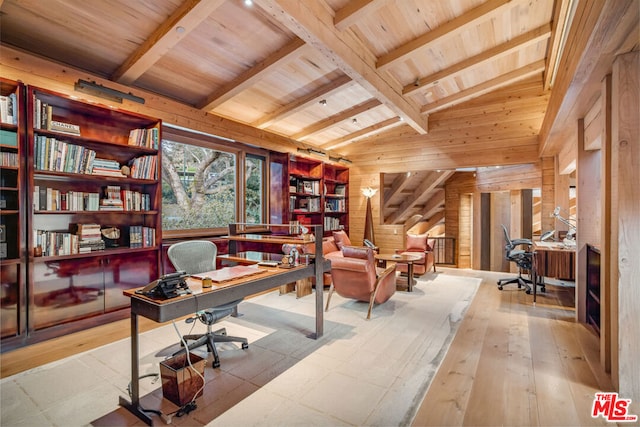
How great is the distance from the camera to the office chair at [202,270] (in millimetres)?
2469

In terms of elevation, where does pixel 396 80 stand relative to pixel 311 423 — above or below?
above

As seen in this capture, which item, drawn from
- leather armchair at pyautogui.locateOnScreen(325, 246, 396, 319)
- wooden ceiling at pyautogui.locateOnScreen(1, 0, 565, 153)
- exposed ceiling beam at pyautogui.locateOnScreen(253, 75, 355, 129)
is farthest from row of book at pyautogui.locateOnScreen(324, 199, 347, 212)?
leather armchair at pyautogui.locateOnScreen(325, 246, 396, 319)

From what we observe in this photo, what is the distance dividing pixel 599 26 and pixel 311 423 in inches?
115

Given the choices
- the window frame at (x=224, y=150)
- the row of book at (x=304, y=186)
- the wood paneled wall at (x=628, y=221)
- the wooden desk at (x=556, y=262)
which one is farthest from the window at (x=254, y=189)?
the wood paneled wall at (x=628, y=221)

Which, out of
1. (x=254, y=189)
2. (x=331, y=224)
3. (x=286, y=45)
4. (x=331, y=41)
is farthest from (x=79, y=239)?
(x=331, y=224)

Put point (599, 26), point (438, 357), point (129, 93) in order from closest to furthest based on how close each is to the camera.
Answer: point (599, 26), point (438, 357), point (129, 93)

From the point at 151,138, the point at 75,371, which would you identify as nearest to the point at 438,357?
the point at 75,371

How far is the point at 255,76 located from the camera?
355cm

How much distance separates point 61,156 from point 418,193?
24.2 ft

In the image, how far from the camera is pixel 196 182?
4441mm

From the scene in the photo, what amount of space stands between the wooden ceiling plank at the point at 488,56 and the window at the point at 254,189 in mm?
2771

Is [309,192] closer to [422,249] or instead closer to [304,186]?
[304,186]

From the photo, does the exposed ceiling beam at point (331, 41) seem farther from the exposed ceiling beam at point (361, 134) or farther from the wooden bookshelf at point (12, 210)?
the wooden bookshelf at point (12, 210)

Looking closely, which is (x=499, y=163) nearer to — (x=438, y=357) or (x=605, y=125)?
(x=605, y=125)
